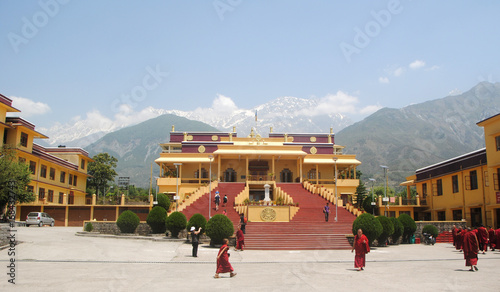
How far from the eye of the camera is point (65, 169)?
4641 cm

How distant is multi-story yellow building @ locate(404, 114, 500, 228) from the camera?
29.1 metres

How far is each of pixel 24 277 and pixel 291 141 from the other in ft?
128

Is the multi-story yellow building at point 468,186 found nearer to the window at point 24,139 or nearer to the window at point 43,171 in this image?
the window at point 43,171

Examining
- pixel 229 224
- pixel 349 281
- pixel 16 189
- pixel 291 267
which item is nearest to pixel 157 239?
pixel 229 224

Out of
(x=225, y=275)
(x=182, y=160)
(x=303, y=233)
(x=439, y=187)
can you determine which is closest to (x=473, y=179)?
(x=439, y=187)

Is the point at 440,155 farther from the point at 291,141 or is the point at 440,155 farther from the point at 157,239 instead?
the point at 157,239

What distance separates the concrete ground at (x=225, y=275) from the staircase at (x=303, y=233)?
127cm

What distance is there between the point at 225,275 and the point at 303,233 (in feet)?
38.6

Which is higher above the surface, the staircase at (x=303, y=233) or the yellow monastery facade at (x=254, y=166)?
the yellow monastery facade at (x=254, y=166)

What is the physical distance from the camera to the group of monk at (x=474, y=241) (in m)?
14.1

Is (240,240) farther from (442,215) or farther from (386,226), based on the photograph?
(442,215)

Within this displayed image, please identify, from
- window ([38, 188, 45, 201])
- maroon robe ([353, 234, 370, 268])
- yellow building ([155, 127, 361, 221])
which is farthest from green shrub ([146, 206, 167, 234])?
window ([38, 188, 45, 201])

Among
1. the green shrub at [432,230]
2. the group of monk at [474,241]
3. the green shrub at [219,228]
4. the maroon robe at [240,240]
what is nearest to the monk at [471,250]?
the group of monk at [474,241]

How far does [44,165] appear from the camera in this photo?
42.2 meters
